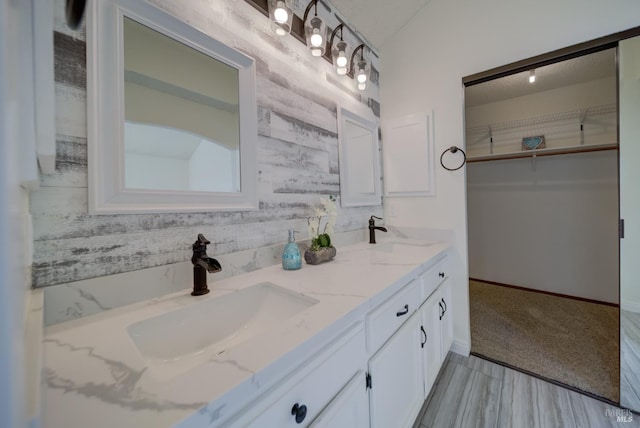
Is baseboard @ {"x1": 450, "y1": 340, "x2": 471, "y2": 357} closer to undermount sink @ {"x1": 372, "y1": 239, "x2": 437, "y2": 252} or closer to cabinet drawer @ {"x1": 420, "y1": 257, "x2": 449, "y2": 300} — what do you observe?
cabinet drawer @ {"x1": 420, "y1": 257, "x2": 449, "y2": 300}

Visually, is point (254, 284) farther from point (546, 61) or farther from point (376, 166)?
point (546, 61)

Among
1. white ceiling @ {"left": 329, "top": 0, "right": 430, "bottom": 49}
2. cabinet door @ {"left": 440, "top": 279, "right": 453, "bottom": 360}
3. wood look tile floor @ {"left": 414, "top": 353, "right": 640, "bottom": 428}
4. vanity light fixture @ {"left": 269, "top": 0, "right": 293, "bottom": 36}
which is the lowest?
wood look tile floor @ {"left": 414, "top": 353, "right": 640, "bottom": 428}

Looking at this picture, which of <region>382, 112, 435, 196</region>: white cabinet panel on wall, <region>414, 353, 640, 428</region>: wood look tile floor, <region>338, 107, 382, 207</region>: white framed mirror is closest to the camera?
<region>414, 353, 640, 428</region>: wood look tile floor

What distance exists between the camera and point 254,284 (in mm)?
931

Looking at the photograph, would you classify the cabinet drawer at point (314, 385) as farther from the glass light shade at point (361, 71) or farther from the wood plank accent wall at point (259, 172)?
the glass light shade at point (361, 71)

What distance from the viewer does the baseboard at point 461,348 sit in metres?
1.76

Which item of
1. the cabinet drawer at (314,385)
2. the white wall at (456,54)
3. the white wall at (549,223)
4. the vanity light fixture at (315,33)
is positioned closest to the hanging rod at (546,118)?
the white wall at (549,223)

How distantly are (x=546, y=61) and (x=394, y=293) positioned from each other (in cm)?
171

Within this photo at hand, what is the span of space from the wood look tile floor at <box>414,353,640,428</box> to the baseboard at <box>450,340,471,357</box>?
0.48ft

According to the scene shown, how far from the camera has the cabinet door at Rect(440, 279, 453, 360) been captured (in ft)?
5.05

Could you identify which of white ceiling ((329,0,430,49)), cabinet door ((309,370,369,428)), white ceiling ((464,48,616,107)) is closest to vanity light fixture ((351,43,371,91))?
white ceiling ((329,0,430,49))

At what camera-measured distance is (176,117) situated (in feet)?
2.95

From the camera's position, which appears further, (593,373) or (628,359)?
(593,373)

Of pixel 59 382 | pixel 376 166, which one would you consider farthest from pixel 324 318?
pixel 376 166
